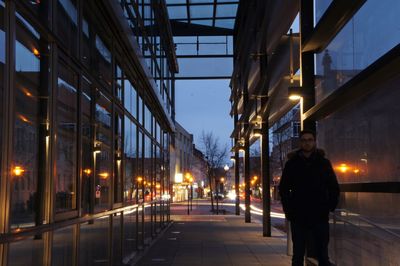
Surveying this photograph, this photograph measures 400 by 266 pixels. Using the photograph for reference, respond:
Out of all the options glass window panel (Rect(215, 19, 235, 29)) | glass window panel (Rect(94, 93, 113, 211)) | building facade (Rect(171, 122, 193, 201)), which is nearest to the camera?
glass window panel (Rect(94, 93, 113, 211))

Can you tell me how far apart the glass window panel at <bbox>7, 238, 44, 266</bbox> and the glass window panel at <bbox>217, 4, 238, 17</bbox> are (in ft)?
74.1

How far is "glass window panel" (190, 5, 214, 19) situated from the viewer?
Answer: 1057 inches

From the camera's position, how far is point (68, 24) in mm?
6191

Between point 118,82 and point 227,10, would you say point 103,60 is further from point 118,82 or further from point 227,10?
point 227,10

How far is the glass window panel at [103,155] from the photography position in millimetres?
7895

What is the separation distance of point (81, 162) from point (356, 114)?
10.0 ft

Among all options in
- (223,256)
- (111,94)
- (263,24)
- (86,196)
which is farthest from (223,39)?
(86,196)

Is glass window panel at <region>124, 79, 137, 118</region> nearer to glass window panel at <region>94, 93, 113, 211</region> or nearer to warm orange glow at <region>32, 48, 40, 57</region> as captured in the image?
glass window panel at <region>94, 93, 113, 211</region>

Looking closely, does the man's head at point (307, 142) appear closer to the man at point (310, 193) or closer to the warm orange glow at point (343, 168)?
the man at point (310, 193)

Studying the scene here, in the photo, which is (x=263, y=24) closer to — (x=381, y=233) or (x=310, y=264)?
(x=310, y=264)

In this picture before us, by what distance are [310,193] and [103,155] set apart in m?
3.29

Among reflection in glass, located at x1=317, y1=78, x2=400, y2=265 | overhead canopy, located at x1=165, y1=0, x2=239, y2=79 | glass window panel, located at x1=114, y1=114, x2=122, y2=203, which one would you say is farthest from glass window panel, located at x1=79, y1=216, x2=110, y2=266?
overhead canopy, located at x1=165, y1=0, x2=239, y2=79

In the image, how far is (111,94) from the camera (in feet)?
29.5

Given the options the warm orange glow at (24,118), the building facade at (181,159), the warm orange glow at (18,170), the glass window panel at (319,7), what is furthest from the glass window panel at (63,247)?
the building facade at (181,159)
